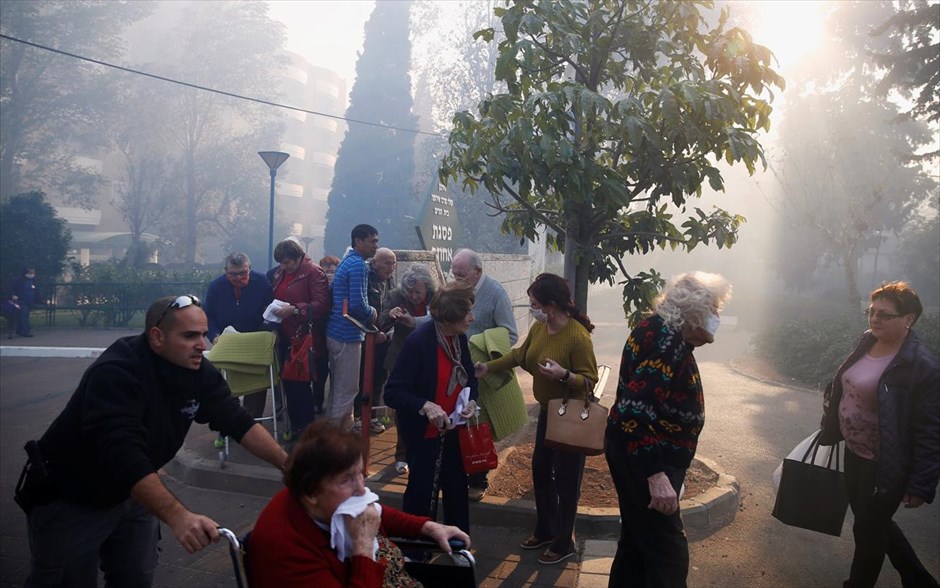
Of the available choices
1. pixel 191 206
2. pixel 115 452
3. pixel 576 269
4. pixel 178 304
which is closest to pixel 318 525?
pixel 115 452

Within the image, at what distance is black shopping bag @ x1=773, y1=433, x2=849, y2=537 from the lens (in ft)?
12.8

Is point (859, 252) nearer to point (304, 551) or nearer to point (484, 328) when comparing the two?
point (484, 328)

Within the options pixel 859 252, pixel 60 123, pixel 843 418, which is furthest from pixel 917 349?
pixel 60 123

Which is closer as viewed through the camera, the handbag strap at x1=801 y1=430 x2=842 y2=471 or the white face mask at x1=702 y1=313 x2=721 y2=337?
the white face mask at x1=702 y1=313 x2=721 y2=337

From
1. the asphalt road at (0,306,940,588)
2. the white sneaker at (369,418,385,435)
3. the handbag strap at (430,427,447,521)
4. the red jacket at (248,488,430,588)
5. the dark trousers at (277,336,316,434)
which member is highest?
the red jacket at (248,488,430,588)

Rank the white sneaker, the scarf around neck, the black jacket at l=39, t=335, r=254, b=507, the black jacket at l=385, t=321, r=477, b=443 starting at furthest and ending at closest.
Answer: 1. the white sneaker
2. the scarf around neck
3. the black jacket at l=385, t=321, r=477, b=443
4. the black jacket at l=39, t=335, r=254, b=507

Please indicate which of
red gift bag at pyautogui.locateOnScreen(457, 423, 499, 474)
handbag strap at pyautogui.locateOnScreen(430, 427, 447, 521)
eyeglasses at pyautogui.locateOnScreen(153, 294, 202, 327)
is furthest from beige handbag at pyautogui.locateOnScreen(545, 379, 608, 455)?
eyeglasses at pyautogui.locateOnScreen(153, 294, 202, 327)

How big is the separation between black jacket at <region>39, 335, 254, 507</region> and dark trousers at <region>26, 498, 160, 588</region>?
65mm

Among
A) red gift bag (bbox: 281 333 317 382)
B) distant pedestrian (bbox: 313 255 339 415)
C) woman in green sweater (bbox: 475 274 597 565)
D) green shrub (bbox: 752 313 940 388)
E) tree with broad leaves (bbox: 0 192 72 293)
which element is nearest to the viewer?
woman in green sweater (bbox: 475 274 597 565)

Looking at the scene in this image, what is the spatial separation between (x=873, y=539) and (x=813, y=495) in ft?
1.15

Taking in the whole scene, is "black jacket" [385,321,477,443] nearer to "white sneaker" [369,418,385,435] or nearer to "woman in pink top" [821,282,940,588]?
"woman in pink top" [821,282,940,588]

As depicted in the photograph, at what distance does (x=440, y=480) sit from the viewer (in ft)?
13.2

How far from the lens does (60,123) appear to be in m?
38.3

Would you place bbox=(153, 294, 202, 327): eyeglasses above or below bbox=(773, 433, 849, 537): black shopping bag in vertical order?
above
